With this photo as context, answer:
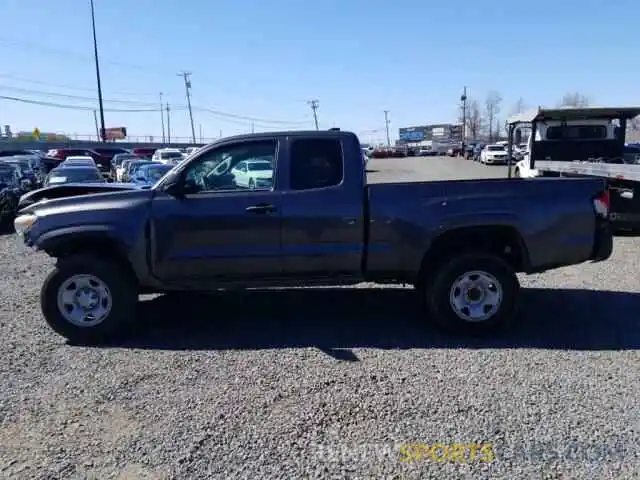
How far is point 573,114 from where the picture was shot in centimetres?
1341

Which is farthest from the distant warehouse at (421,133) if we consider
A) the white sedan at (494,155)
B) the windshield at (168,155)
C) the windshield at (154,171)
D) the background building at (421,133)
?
the windshield at (154,171)

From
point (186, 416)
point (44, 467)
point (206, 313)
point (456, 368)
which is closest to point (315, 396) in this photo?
point (186, 416)

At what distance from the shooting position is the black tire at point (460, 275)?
215 inches

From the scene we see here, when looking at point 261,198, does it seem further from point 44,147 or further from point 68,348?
point 44,147

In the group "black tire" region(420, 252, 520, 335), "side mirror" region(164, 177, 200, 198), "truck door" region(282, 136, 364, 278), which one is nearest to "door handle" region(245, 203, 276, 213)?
"truck door" region(282, 136, 364, 278)

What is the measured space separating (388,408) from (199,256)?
2.40 m

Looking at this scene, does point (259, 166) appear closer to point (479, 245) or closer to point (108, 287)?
point (108, 287)

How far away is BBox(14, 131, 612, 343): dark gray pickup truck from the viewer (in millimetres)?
5418

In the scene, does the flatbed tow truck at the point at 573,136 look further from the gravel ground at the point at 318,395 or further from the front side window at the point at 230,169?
the front side window at the point at 230,169

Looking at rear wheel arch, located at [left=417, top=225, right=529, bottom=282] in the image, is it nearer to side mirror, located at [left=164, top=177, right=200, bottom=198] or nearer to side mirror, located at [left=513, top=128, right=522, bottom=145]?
side mirror, located at [left=164, top=177, right=200, bottom=198]

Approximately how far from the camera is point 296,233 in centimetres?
546

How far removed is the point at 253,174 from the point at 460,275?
220 centimetres

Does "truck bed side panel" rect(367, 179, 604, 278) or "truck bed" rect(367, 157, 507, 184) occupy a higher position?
"truck bed side panel" rect(367, 179, 604, 278)

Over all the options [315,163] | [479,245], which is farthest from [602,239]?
[315,163]
